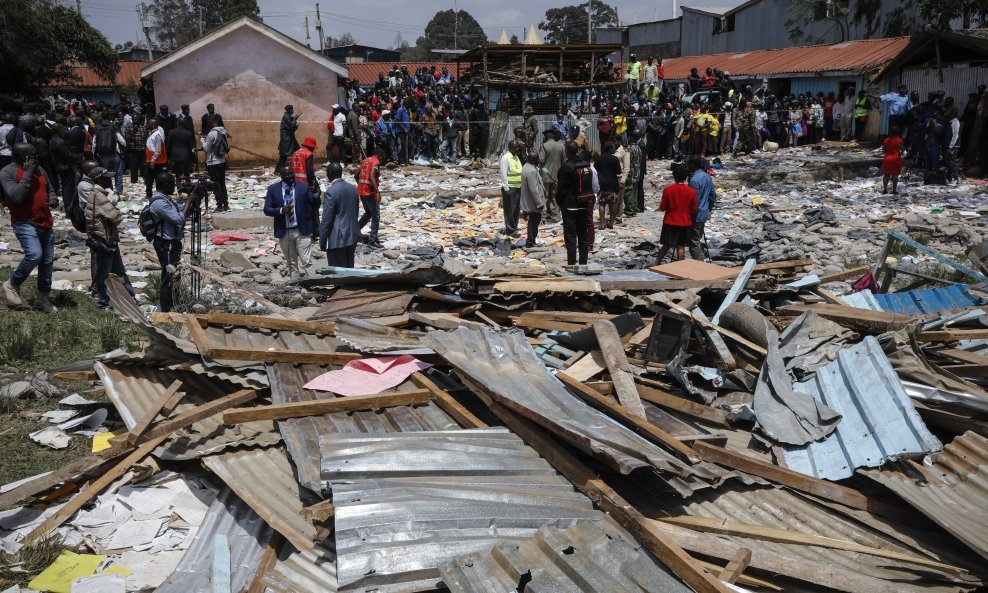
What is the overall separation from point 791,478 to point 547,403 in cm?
136

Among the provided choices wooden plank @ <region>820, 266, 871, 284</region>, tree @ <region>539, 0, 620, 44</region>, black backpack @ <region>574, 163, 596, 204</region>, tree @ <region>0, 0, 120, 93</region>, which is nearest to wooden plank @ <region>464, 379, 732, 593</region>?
wooden plank @ <region>820, 266, 871, 284</region>

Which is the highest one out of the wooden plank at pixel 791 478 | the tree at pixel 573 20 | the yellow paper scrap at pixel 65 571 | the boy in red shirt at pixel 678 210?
the tree at pixel 573 20

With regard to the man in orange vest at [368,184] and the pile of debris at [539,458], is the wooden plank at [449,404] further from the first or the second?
the man in orange vest at [368,184]

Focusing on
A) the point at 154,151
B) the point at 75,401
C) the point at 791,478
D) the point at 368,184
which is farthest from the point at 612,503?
the point at 154,151

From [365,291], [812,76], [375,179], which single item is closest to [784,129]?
[812,76]

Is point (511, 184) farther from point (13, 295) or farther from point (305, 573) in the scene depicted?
point (305, 573)

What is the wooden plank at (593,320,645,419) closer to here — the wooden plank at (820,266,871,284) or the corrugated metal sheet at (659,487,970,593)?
the corrugated metal sheet at (659,487,970,593)

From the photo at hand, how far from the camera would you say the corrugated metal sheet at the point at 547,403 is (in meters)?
3.73

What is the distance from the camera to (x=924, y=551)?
11.9 feet

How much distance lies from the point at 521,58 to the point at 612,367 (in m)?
16.0

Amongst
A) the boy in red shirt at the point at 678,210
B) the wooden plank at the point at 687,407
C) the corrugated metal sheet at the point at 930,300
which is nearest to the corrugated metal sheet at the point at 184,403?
the wooden plank at the point at 687,407

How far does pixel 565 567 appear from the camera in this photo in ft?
Answer: 10.5

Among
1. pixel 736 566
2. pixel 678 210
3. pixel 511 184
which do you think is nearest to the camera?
pixel 736 566

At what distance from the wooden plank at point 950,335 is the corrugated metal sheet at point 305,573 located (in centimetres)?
424
